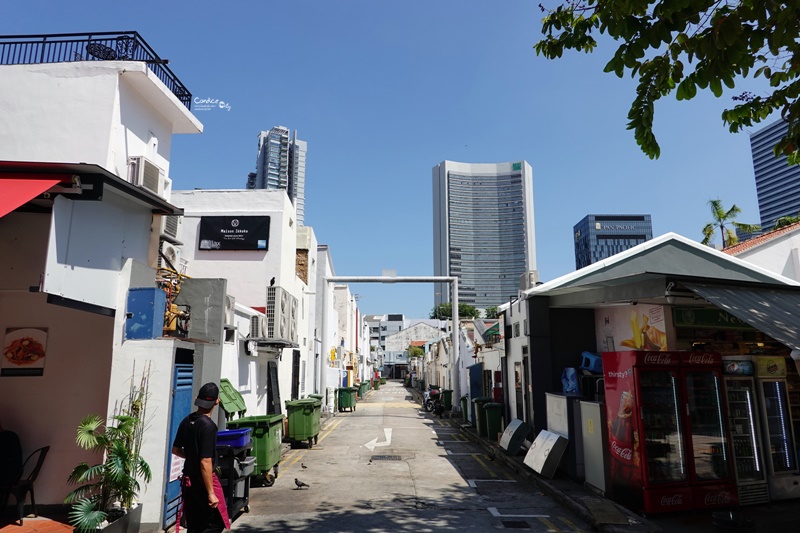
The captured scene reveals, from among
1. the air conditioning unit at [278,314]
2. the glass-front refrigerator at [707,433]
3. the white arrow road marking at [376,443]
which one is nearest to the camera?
the glass-front refrigerator at [707,433]

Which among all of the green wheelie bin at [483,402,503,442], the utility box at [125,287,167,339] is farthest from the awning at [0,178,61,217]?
the green wheelie bin at [483,402,503,442]

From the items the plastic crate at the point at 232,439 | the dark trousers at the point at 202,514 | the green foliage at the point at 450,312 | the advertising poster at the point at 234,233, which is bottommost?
the dark trousers at the point at 202,514

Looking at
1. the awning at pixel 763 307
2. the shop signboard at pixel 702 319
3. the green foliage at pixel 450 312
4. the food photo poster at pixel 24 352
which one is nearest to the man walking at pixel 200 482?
the food photo poster at pixel 24 352

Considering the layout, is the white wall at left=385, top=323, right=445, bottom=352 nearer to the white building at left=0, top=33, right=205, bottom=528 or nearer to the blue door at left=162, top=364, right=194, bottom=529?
the white building at left=0, top=33, right=205, bottom=528

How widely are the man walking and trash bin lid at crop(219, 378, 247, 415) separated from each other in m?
6.43

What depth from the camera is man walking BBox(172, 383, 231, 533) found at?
16.9 feet

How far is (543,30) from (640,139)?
216 centimetres

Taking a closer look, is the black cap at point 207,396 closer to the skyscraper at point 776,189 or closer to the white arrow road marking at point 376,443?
the white arrow road marking at point 376,443

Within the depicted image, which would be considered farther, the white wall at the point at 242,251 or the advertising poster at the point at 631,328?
the white wall at the point at 242,251

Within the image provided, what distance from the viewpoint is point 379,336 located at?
5192 inches

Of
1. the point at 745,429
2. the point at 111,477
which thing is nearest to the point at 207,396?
the point at 111,477

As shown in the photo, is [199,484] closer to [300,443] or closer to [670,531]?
[670,531]

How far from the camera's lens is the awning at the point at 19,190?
537 cm

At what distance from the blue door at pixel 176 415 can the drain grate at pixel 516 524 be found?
4777mm
